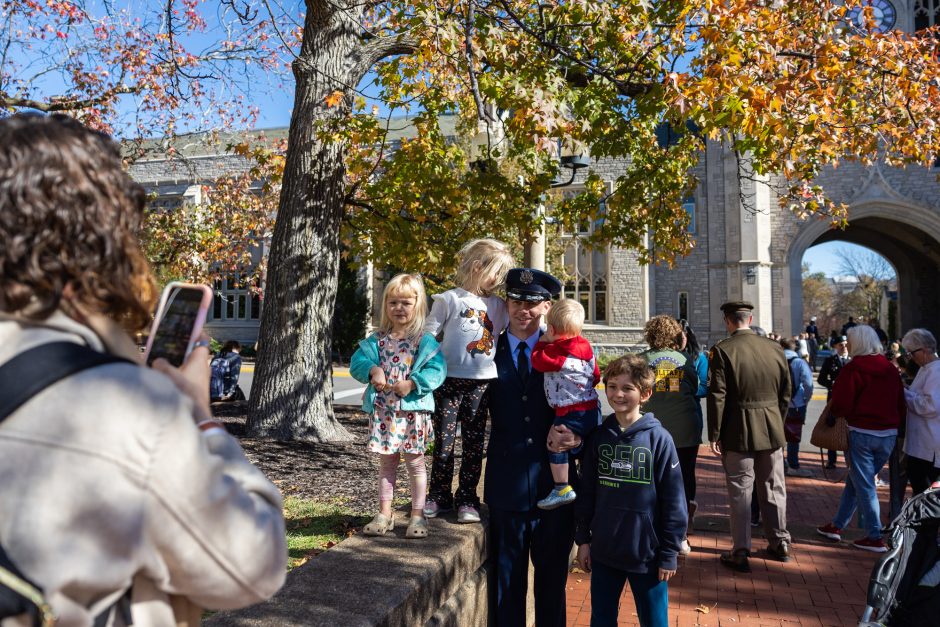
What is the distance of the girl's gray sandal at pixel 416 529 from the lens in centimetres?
337

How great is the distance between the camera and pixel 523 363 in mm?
3543

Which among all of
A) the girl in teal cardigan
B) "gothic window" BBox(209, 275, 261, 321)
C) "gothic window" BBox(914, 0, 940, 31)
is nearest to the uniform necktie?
the girl in teal cardigan

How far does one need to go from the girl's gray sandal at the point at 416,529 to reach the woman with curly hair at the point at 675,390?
2.45 m

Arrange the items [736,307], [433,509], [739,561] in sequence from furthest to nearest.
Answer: [736,307] < [739,561] < [433,509]

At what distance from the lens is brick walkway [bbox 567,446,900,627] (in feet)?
13.6

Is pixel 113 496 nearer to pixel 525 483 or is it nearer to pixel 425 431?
pixel 525 483

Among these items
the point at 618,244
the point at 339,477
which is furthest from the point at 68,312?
the point at 618,244

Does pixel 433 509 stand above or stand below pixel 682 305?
below

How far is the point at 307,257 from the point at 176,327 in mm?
6989

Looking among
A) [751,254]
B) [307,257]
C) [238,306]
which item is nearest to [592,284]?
[751,254]

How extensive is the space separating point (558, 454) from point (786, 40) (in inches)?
212

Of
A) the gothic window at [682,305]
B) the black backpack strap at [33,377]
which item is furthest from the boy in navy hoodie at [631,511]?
the gothic window at [682,305]

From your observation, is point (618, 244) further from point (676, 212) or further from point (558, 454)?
point (558, 454)

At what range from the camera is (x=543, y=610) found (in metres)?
3.29
